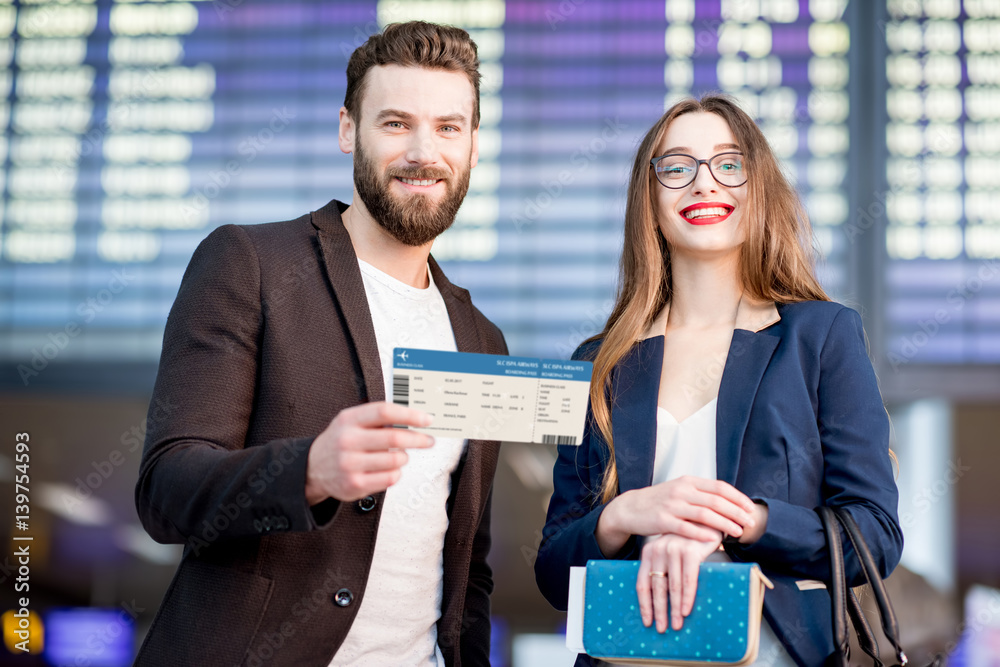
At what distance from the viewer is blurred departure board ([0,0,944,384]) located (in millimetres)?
4289

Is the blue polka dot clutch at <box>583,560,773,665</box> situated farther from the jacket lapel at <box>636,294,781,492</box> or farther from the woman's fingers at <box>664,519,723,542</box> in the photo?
the jacket lapel at <box>636,294,781,492</box>

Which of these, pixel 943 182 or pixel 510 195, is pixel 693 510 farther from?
pixel 943 182

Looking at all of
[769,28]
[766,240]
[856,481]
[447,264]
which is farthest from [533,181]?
[856,481]

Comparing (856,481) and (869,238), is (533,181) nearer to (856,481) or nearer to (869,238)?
(869,238)

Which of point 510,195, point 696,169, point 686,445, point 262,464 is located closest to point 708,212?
point 696,169

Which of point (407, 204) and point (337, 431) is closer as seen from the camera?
point (337, 431)

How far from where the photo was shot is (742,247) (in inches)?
78.2

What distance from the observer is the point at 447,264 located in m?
Answer: 4.30

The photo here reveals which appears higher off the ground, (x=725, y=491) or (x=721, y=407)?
(x=721, y=407)

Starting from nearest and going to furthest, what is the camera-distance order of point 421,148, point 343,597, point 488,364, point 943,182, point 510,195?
point 488,364 → point 343,597 → point 421,148 → point 943,182 → point 510,195

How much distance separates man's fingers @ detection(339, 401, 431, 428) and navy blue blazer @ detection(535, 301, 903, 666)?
50 cm

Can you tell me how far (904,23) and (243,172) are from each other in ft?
10.3

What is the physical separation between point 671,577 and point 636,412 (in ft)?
1.33

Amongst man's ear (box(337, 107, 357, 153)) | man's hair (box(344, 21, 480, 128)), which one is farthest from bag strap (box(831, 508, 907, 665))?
man's ear (box(337, 107, 357, 153))
